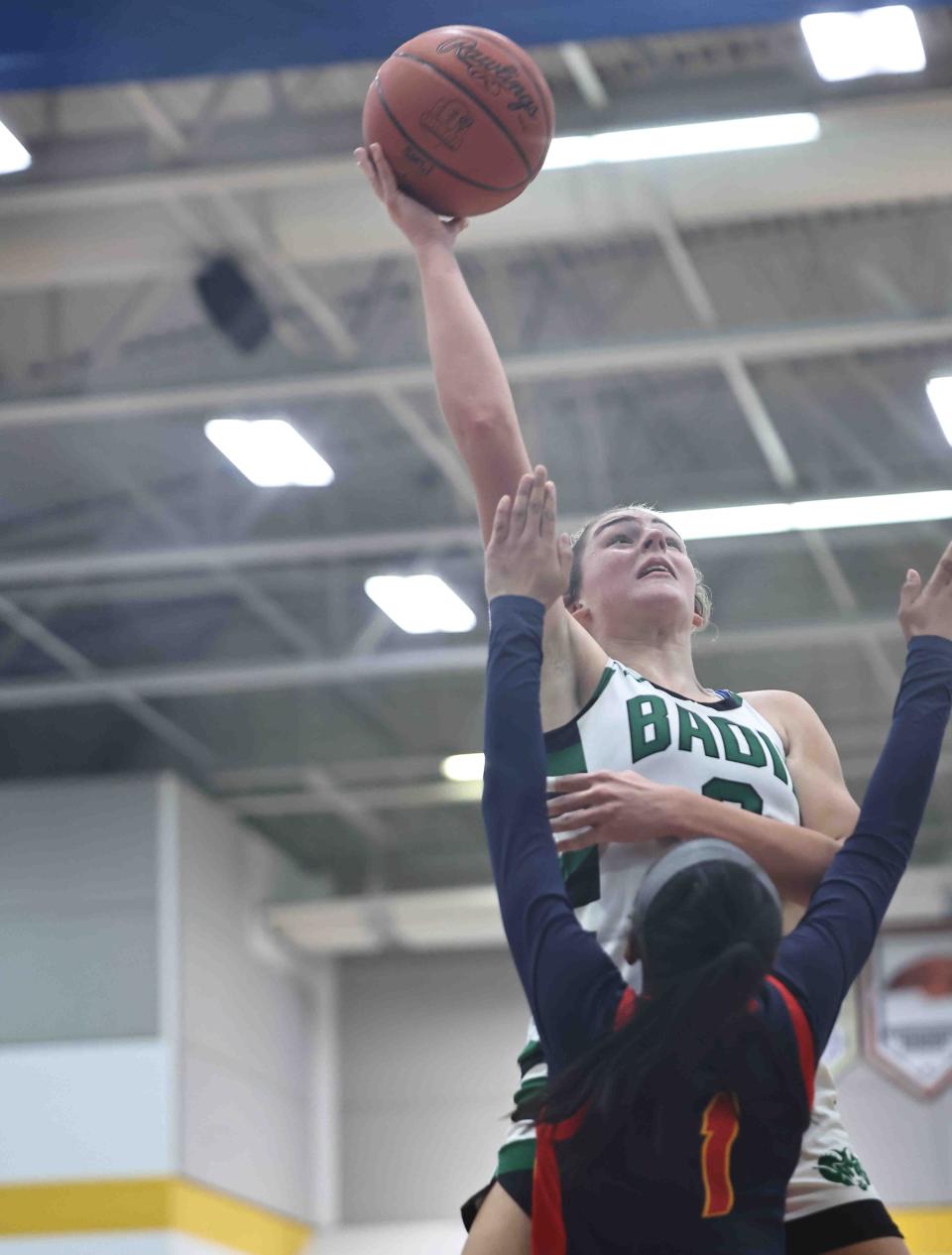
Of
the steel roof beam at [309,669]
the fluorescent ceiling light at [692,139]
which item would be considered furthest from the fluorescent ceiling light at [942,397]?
the steel roof beam at [309,669]

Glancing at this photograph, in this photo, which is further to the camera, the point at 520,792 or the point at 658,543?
the point at 658,543

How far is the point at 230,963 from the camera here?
14250 millimetres

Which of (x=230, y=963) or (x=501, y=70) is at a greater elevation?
(x=230, y=963)

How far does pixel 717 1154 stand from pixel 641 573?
99 centimetres

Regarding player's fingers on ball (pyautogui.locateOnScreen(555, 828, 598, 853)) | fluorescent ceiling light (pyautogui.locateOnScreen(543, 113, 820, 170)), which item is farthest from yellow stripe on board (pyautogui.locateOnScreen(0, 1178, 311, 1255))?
player's fingers on ball (pyautogui.locateOnScreen(555, 828, 598, 853))

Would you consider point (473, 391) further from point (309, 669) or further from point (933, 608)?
point (309, 669)

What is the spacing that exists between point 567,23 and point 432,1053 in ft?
42.5

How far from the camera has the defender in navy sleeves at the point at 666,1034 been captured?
1.91 metres

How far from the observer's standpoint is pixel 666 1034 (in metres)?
1.91

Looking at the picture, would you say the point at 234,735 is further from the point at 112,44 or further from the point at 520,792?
the point at 520,792

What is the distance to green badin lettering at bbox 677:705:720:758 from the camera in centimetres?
247

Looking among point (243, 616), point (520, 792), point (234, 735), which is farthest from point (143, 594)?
point (520, 792)

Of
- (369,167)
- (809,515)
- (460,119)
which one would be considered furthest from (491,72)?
(809,515)

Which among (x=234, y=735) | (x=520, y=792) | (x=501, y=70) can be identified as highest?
(x=234, y=735)
